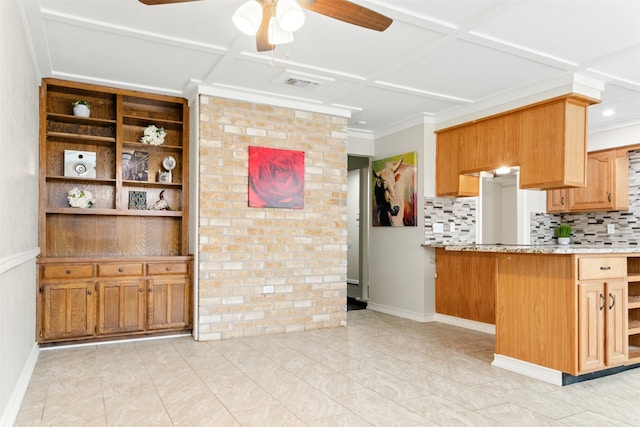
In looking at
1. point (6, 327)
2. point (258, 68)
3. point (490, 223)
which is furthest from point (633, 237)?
point (6, 327)

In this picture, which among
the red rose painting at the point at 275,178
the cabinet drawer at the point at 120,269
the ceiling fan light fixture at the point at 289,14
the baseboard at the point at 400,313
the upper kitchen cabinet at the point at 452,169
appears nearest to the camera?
the ceiling fan light fixture at the point at 289,14

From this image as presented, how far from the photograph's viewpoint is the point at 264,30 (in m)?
2.46

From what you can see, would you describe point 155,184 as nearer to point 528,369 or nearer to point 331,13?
point 331,13

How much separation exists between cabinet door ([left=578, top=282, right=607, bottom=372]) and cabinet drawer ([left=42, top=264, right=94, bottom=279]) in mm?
4218

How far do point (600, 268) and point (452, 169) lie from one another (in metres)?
2.38

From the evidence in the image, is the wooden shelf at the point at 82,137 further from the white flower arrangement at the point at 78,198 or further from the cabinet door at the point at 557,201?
the cabinet door at the point at 557,201

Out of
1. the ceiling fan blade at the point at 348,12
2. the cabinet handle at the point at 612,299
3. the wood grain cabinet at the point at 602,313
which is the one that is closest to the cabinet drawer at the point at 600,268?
the wood grain cabinet at the point at 602,313

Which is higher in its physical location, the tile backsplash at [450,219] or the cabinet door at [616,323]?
the tile backsplash at [450,219]

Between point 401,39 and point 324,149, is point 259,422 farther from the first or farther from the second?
point 324,149

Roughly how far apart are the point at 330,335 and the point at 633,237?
4.23m

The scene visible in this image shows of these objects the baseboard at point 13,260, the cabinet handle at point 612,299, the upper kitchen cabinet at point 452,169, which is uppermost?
the upper kitchen cabinet at point 452,169

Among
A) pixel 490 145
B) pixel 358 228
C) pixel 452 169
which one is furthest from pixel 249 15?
pixel 358 228

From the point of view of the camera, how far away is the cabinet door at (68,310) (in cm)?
413

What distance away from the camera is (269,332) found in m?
4.86
